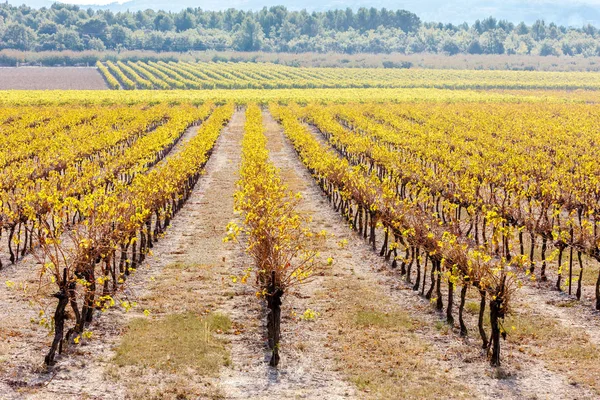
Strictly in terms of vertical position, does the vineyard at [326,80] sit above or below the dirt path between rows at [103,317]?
above

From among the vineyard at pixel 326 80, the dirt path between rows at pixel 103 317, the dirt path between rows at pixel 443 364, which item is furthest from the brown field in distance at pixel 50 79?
the dirt path between rows at pixel 443 364

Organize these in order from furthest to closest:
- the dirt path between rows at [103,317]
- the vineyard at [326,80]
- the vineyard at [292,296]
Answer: the vineyard at [326,80], the vineyard at [292,296], the dirt path between rows at [103,317]

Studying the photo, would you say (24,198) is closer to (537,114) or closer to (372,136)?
(372,136)

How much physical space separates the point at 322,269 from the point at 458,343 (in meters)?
8.07

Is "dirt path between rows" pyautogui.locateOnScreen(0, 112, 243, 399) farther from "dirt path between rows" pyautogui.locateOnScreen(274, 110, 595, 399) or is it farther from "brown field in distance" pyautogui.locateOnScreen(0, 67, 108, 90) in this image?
"brown field in distance" pyautogui.locateOnScreen(0, 67, 108, 90)

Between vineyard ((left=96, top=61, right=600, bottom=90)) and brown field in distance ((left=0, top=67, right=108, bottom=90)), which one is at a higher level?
vineyard ((left=96, top=61, right=600, bottom=90))

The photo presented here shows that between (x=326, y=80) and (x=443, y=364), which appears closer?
(x=443, y=364)

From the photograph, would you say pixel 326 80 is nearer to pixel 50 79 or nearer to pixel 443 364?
pixel 50 79

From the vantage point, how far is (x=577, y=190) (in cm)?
3139

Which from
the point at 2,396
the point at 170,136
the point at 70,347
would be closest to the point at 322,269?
the point at 70,347

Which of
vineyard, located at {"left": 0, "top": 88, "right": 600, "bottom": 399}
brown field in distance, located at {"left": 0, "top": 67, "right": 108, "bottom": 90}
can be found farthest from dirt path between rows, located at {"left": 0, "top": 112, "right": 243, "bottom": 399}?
brown field in distance, located at {"left": 0, "top": 67, "right": 108, "bottom": 90}

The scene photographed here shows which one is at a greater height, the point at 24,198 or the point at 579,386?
the point at 24,198

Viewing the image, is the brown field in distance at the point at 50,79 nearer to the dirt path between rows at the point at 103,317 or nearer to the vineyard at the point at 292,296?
the vineyard at the point at 292,296

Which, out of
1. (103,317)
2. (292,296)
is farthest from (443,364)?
(103,317)
